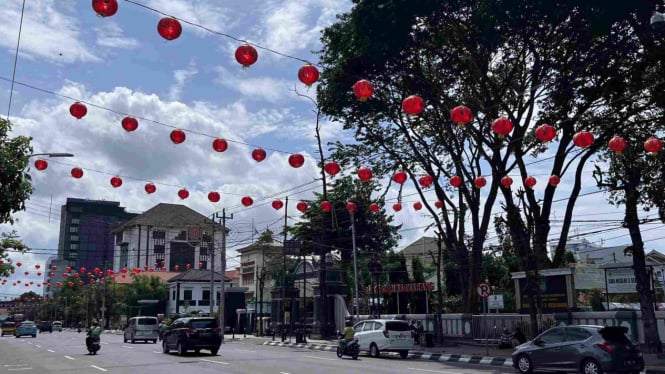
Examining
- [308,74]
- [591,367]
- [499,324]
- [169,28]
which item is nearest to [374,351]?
[499,324]

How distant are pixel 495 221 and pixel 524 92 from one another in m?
6.29

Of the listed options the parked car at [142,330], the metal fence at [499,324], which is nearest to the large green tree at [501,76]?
the metal fence at [499,324]

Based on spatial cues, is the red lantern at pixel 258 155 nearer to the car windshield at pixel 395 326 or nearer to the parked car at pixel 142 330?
the car windshield at pixel 395 326

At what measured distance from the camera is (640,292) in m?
23.2

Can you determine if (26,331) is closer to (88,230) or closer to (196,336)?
(196,336)

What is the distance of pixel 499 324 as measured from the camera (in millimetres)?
29875

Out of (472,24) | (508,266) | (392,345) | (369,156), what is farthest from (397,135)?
(508,266)

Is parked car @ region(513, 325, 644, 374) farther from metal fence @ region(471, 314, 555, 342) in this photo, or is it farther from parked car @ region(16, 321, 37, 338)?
parked car @ region(16, 321, 37, 338)

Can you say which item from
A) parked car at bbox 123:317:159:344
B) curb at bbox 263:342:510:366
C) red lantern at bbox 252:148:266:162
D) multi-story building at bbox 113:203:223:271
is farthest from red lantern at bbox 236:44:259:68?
multi-story building at bbox 113:203:223:271

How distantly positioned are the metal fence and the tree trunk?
458cm

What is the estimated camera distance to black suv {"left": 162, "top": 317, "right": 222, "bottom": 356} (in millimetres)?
24891

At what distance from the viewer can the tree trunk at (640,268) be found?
2272 centimetres

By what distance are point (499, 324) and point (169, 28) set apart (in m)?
23.6

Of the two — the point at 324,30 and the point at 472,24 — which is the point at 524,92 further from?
the point at 324,30
